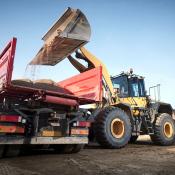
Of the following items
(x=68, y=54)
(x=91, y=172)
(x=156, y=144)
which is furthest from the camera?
(x=156, y=144)

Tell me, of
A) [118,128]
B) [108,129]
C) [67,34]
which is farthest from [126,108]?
[67,34]

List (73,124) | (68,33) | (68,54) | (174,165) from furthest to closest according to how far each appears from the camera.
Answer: (68,54) → (68,33) → (73,124) → (174,165)

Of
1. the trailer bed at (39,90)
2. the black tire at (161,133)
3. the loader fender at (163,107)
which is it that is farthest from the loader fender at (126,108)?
the trailer bed at (39,90)

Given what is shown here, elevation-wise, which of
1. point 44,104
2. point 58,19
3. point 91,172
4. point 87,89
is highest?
point 58,19

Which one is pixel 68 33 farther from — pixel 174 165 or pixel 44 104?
pixel 174 165

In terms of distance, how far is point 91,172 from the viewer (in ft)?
16.0

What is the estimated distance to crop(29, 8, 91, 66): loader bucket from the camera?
27.3ft

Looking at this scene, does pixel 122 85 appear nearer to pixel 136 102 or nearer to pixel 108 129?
pixel 136 102

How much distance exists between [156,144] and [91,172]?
738 cm

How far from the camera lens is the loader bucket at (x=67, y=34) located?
8.34 metres

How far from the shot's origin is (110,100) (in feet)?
34.2

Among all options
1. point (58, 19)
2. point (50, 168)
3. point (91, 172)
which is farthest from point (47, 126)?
point (58, 19)

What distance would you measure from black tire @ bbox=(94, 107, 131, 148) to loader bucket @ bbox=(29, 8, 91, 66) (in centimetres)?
240

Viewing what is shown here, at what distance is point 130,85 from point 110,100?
1.74m
